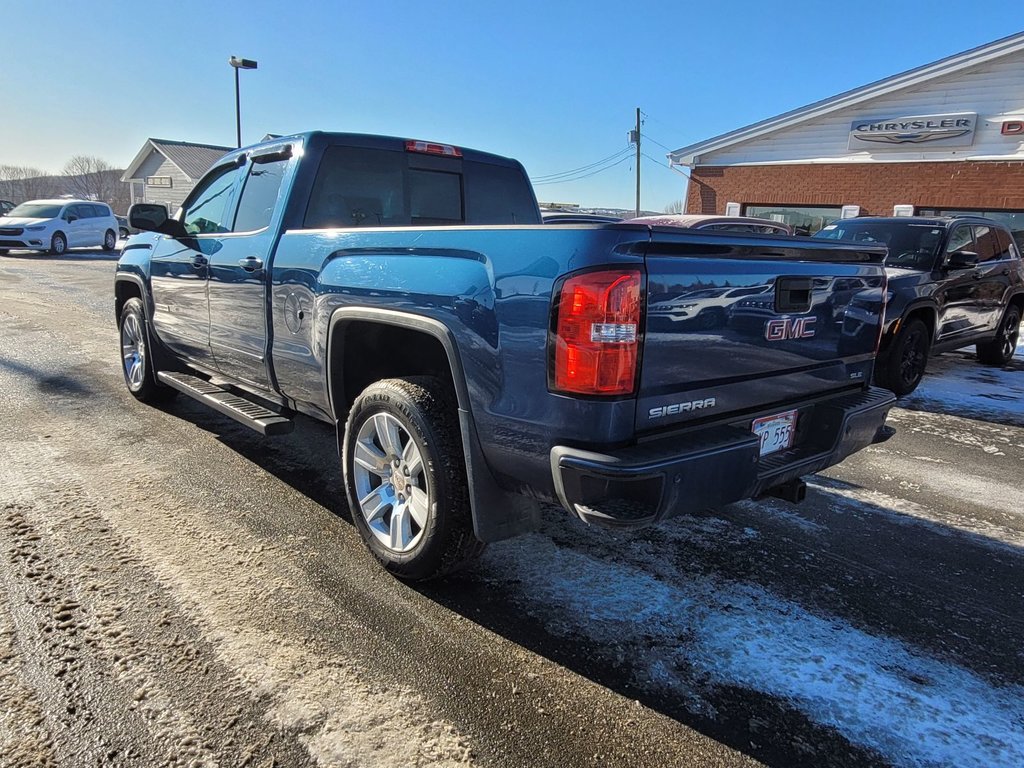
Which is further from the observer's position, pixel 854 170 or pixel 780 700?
pixel 854 170

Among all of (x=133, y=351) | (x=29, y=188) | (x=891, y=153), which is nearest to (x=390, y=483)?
(x=133, y=351)

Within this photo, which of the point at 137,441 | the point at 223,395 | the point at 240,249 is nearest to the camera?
the point at 240,249

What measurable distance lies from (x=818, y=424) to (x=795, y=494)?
329mm

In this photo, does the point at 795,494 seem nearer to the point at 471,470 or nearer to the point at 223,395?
the point at 471,470

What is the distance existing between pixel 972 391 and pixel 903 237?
70.4 inches

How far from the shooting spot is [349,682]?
2.36 metres

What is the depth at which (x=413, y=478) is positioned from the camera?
9.81ft

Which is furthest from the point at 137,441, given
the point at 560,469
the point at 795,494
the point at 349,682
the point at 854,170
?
the point at 854,170

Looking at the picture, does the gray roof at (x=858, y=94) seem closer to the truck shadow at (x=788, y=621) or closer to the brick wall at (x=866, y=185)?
the brick wall at (x=866, y=185)

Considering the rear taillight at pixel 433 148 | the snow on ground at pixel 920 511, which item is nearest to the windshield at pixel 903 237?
the snow on ground at pixel 920 511

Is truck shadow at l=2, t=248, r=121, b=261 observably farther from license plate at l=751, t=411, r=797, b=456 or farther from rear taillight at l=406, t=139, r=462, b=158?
license plate at l=751, t=411, r=797, b=456

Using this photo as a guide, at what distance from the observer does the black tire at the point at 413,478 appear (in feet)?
9.14

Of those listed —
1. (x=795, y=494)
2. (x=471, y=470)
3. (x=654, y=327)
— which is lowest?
(x=795, y=494)

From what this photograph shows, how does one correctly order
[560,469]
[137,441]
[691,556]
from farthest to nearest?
[137,441] → [691,556] → [560,469]
